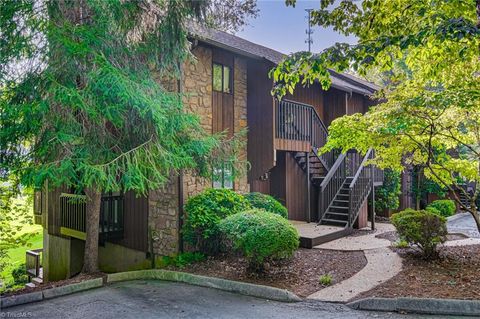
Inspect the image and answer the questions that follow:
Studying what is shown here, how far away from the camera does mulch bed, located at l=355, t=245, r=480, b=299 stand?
5.24 m

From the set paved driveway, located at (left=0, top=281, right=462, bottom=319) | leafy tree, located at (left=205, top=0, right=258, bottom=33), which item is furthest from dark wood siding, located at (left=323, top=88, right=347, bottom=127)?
paved driveway, located at (left=0, top=281, right=462, bottom=319)

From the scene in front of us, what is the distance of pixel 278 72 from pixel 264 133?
4.14m

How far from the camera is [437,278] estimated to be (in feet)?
19.3

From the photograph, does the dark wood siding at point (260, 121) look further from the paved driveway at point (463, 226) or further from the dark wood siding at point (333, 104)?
the paved driveway at point (463, 226)

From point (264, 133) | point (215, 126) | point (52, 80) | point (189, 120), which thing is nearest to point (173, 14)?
point (189, 120)

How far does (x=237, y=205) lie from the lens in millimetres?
8172

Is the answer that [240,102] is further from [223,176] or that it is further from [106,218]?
[106,218]

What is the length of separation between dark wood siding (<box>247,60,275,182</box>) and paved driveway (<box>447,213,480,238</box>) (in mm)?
6465

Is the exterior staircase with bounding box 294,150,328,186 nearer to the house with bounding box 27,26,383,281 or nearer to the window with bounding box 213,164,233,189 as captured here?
the house with bounding box 27,26,383,281

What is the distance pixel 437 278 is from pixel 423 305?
4.11 feet

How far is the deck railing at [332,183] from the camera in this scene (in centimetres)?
1118

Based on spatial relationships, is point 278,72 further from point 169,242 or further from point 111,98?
point 169,242

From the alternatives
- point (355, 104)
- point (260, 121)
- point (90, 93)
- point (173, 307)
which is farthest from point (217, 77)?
point (355, 104)

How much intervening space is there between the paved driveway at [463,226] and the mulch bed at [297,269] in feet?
15.5
